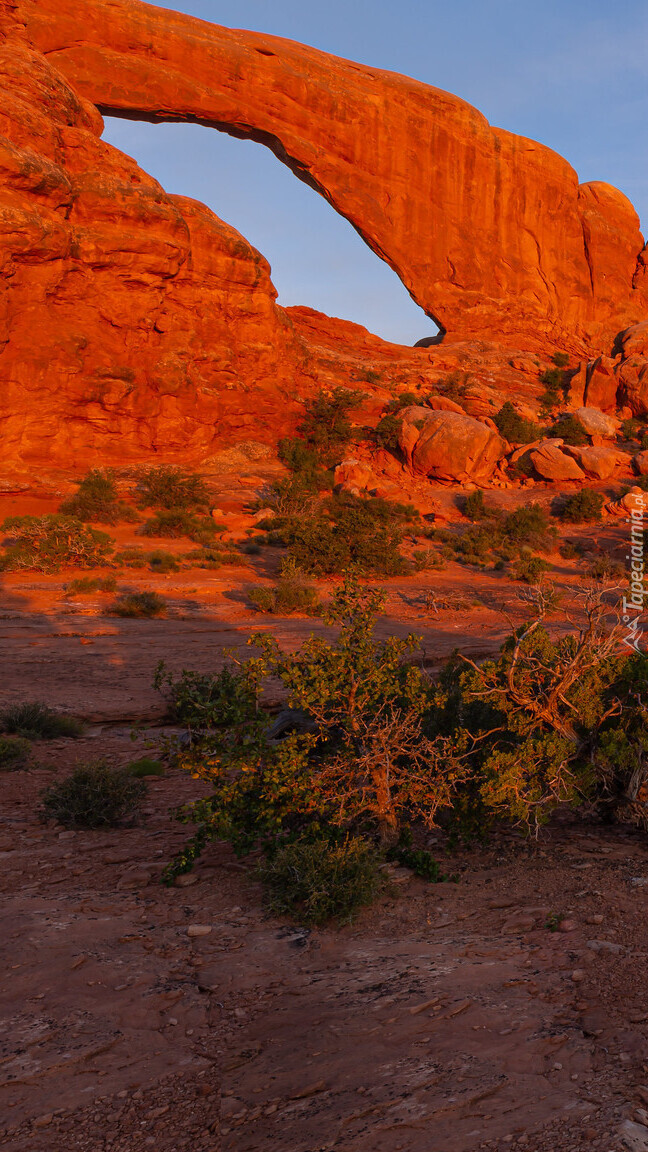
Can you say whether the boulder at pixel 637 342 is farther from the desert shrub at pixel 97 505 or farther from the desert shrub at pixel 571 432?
the desert shrub at pixel 97 505

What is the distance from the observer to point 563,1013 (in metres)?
2.66

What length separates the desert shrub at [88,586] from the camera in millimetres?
13931

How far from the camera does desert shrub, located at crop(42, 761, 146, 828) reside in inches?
199

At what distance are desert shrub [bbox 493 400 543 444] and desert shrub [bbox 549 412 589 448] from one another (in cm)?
84

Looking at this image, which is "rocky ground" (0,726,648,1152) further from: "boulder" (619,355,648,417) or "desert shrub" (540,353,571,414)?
"desert shrub" (540,353,571,414)

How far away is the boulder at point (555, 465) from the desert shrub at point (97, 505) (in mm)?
17152

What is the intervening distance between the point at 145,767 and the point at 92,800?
138 cm

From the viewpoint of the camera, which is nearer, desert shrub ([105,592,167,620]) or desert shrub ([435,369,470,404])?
desert shrub ([105,592,167,620])

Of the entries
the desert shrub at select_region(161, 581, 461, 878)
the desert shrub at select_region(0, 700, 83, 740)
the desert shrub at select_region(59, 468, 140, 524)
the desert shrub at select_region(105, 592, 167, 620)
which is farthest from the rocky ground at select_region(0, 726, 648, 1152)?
the desert shrub at select_region(59, 468, 140, 524)

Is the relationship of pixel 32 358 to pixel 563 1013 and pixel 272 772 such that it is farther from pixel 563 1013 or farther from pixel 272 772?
pixel 563 1013

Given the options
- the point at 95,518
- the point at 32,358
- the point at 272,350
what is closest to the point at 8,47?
the point at 32,358

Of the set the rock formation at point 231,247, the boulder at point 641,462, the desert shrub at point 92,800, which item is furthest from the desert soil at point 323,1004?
the boulder at point 641,462

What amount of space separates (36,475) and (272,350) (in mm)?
12179

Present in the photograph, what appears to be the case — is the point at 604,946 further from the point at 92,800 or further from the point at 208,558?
the point at 208,558
